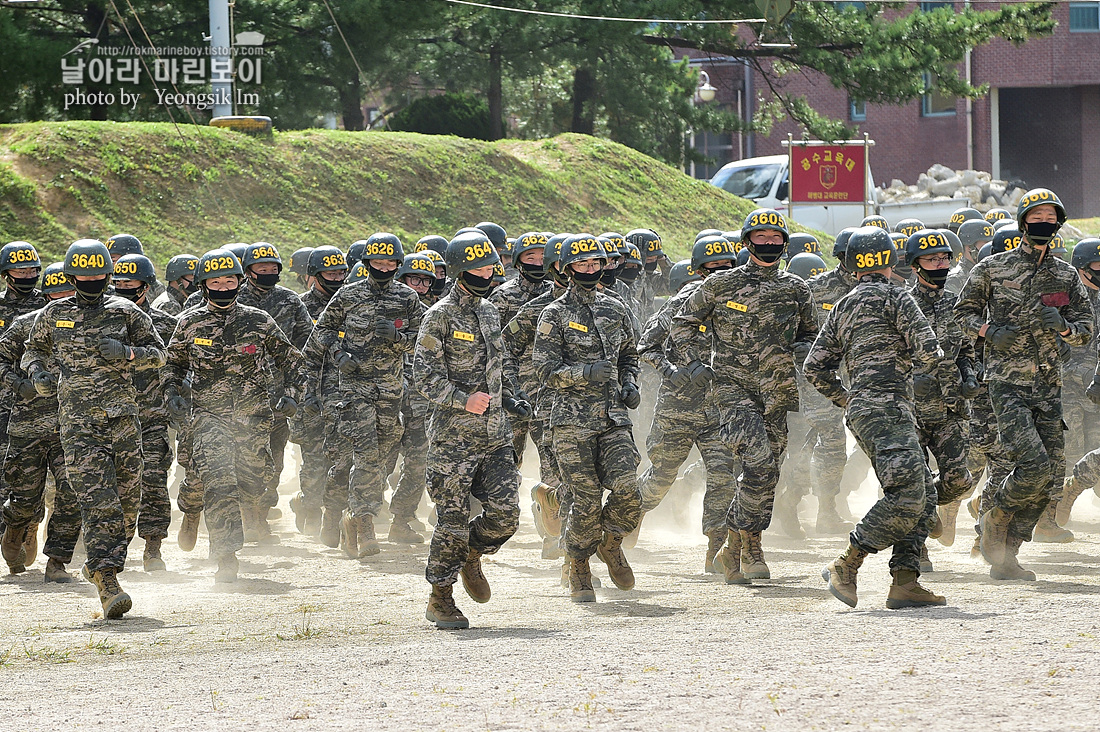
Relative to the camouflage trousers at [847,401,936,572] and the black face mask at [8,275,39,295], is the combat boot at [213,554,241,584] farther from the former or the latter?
the camouflage trousers at [847,401,936,572]

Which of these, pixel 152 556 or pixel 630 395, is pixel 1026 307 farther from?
pixel 152 556

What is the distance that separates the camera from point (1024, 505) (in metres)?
9.20

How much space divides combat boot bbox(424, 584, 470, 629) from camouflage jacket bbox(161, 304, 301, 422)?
2.90 metres

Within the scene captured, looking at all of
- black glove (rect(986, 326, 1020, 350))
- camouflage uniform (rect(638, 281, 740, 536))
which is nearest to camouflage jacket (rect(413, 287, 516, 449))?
camouflage uniform (rect(638, 281, 740, 536))

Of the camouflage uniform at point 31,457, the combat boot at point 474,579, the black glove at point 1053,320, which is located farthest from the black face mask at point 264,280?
the black glove at point 1053,320

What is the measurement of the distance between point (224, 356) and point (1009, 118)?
41901 mm

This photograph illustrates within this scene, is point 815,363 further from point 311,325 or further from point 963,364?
point 311,325

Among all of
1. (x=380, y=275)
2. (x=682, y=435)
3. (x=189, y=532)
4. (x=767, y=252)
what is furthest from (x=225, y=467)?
(x=767, y=252)

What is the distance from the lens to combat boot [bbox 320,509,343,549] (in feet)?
38.4

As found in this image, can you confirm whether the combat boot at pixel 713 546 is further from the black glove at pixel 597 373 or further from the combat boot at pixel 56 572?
the combat boot at pixel 56 572

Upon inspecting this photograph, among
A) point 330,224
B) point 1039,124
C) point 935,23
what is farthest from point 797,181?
point 1039,124

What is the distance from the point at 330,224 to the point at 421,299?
11.7 meters

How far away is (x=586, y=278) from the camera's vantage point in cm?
894

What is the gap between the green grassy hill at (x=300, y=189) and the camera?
71.4ft
